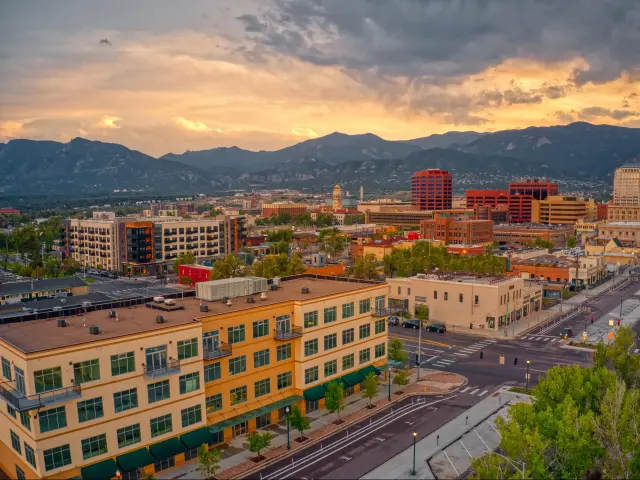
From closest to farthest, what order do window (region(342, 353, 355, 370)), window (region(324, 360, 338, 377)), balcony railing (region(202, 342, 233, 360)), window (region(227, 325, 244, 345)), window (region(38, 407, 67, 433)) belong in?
window (region(38, 407, 67, 433)), balcony railing (region(202, 342, 233, 360)), window (region(227, 325, 244, 345)), window (region(324, 360, 338, 377)), window (region(342, 353, 355, 370))

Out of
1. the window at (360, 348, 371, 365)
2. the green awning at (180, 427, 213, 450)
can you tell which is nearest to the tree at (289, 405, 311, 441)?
the green awning at (180, 427, 213, 450)

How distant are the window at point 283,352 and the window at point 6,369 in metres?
22.4

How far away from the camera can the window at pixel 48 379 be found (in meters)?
37.2

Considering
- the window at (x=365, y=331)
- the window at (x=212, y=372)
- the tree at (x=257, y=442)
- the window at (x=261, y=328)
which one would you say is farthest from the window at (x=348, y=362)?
the tree at (x=257, y=442)

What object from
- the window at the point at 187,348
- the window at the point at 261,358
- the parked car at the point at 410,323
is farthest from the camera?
the parked car at the point at 410,323

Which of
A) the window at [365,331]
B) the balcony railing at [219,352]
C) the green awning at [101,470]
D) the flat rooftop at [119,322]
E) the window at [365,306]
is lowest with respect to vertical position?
the green awning at [101,470]

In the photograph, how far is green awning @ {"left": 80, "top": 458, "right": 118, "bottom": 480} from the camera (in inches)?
1529

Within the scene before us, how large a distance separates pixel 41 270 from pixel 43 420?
114372 millimetres

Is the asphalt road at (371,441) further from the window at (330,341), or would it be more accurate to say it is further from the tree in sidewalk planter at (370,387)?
the window at (330,341)

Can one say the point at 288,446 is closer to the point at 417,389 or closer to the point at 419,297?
the point at 417,389

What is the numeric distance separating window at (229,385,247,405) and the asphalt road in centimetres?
547

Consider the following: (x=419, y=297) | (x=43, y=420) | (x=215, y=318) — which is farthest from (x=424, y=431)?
(x=419, y=297)

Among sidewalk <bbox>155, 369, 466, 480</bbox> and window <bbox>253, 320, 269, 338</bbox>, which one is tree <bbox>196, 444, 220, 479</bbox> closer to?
sidewalk <bbox>155, 369, 466, 480</bbox>

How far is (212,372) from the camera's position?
4788 cm
